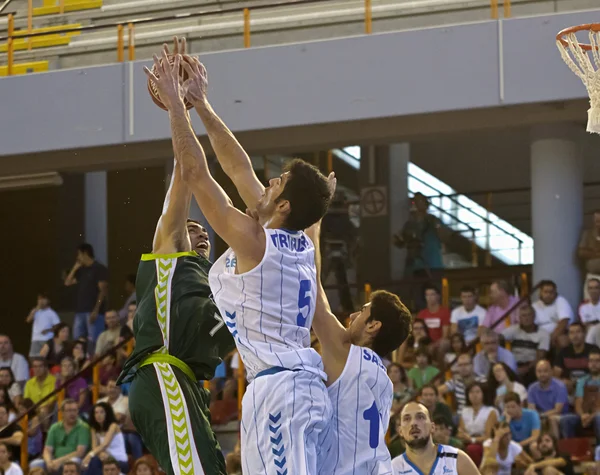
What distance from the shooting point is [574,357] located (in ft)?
41.8

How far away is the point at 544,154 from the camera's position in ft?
51.3

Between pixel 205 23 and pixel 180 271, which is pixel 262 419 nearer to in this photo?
pixel 180 271

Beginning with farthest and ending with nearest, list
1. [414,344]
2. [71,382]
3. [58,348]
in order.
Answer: [58,348], [71,382], [414,344]

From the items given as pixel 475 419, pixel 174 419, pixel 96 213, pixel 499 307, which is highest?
pixel 96 213

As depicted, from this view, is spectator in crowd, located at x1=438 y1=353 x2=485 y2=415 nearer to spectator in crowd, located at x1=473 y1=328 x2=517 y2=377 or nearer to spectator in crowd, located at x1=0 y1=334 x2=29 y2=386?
spectator in crowd, located at x1=473 y1=328 x2=517 y2=377

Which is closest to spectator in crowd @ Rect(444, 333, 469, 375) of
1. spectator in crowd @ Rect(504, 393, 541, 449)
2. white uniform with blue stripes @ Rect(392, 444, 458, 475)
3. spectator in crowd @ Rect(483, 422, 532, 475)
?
spectator in crowd @ Rect(504, 393, 541, 449)

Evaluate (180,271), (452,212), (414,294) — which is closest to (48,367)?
(414,294)

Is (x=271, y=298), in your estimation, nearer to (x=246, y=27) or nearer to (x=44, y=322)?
(x=246, y=27)

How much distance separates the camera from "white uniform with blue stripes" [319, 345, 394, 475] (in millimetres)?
6488

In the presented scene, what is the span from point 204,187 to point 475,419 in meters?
6.98

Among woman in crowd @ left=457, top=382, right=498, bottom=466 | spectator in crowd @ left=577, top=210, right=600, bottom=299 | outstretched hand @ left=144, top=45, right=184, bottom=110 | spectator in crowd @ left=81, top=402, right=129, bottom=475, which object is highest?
outstretched hand @ left=144, top=45, right=184, bottom=110

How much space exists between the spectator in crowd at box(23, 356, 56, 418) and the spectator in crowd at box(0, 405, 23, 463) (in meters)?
0.51

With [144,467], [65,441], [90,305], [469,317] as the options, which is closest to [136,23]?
[90,305]

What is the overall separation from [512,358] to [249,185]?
287 inches
